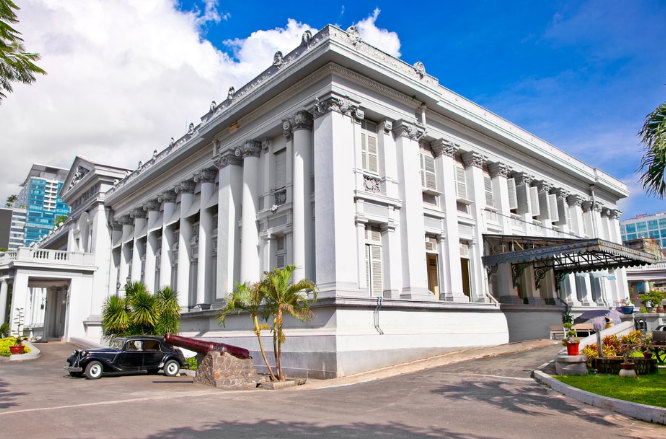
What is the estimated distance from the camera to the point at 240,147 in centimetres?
2500

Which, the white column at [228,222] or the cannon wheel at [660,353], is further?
the white column at [228,222]

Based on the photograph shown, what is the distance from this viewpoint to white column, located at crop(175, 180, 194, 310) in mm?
28453

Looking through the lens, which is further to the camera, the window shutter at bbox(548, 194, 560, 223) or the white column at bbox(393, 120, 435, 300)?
the window shutter at bbox(548, 194, 560, 223)

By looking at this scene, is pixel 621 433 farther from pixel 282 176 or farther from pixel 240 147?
pixel 240 147

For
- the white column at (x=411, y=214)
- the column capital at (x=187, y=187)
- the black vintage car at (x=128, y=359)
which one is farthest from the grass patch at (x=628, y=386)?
the column capital at (x=187, y=187)

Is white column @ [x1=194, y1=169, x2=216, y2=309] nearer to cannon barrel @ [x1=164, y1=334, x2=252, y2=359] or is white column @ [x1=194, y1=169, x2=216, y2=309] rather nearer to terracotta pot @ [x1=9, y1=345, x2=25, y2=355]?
cannon barrel @ [x1=164, y1=334, x2=252, y2=359]

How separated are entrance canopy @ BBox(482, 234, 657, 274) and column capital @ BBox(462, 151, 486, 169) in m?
3.86

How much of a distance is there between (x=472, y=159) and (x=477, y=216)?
3.06m

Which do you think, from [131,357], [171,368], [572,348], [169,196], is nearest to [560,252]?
[572,348]

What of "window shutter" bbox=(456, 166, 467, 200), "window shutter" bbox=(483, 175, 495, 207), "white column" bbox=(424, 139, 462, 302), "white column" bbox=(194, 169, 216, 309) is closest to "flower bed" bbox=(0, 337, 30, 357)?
"white column" bbox=(194, 169, 216, 309)

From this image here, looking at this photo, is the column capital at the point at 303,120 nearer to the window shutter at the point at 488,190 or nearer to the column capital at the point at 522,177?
the window shutter at the point at 488,190

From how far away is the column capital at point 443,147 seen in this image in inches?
979

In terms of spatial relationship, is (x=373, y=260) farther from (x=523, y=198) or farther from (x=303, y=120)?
(x=523, y=198)

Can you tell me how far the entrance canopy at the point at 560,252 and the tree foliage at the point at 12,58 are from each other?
20.0 metres
